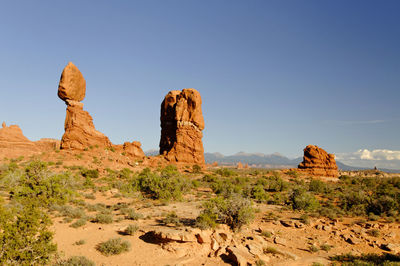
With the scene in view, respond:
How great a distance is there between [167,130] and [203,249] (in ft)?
133

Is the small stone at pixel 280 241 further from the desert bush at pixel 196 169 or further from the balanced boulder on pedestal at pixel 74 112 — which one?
the balanced boulder on pedestal at pixel 74 112

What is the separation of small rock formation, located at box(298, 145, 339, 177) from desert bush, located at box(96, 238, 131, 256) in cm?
4506

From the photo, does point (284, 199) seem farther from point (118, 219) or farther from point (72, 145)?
point (72, 145)

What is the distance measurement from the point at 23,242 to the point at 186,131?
125ft

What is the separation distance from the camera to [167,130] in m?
48.6

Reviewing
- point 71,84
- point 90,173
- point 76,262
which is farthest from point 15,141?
point 76,262

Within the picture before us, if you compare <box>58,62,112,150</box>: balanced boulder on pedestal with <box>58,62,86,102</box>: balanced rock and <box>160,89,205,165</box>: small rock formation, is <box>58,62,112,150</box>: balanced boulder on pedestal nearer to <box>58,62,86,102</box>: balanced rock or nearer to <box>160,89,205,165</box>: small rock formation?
<box>58,62,86,102</box>: balanced rock

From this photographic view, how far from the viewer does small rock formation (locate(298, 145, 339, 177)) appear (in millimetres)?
45781

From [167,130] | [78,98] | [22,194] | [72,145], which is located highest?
[78,98]

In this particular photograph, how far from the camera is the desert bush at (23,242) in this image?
5.93 m

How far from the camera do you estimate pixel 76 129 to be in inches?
1353

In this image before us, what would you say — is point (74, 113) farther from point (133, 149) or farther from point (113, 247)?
point (113, 247)

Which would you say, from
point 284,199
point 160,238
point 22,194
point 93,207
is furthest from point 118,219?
point 284,199

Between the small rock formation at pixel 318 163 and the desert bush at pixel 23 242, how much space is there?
48.0 metres
